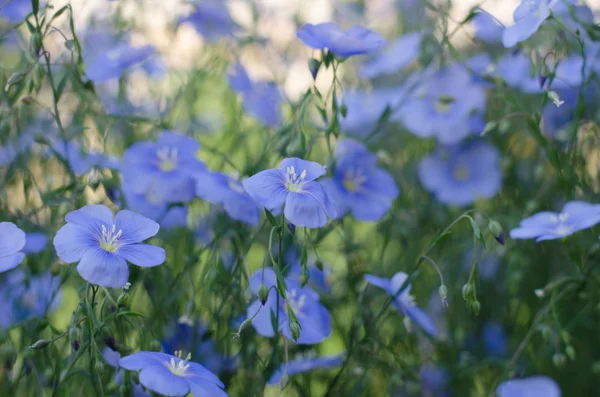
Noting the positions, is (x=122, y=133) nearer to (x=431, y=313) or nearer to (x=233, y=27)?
(x=233, y=27)

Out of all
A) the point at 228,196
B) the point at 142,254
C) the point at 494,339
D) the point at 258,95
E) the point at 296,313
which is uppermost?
the point at 142,254

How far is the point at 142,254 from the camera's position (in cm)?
119

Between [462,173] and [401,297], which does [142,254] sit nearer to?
[401,297]

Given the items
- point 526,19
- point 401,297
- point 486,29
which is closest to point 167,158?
point 401,297

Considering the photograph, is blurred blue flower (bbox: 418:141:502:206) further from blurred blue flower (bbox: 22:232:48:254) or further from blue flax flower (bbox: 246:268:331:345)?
blurred blue flower (bbox: 22:232:48:254)

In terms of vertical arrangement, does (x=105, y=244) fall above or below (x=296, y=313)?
above

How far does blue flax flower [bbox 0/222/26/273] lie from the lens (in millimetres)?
1143

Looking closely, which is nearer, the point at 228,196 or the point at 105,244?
the point at 105,244

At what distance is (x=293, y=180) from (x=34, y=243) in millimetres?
632

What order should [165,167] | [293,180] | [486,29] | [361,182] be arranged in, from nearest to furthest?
[293,180] < [165,167] < [361,182] < [486,29]

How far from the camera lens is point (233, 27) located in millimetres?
2438

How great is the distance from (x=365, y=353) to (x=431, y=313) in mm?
737

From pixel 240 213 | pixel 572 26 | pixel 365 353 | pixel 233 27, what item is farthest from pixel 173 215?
pixel 572 26

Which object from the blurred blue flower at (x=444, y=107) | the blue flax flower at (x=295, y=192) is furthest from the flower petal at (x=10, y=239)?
the blurred blue flower at (x=444, y=107)
